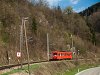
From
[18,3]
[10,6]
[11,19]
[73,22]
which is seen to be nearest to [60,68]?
[11,19]

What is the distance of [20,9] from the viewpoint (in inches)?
4631

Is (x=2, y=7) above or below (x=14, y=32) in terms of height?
above

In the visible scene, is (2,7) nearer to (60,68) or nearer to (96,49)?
(60,68)

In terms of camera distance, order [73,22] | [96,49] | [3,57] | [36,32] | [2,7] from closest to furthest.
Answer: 1. [3,57]
2. [2,7]
3. [36,32]
4. [96,49]
5. [73,22]

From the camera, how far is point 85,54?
131500 mm

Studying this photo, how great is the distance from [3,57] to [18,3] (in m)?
54.6

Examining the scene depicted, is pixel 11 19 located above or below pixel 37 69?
above

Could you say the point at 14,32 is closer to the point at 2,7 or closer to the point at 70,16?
the point at 2,7

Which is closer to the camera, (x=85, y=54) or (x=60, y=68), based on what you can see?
(x=60, y=68)

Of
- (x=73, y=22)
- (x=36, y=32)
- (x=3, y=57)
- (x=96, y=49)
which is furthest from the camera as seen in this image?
(x=73, y=22)

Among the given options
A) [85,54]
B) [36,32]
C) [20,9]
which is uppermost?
[20,9]

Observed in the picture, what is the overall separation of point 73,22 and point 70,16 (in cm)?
780

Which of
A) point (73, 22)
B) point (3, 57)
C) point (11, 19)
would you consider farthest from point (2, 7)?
point (73, 22)

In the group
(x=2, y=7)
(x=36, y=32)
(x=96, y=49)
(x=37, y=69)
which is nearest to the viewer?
(x=37, y=69)
